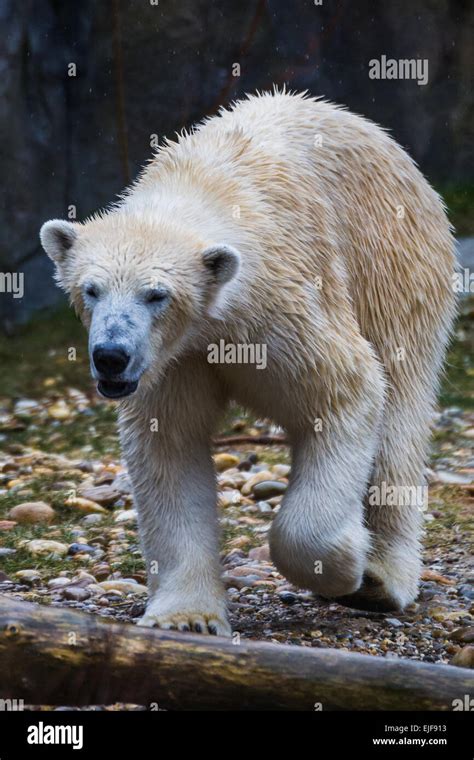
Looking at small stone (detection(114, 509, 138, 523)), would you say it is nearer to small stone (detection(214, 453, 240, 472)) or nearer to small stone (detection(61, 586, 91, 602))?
small stone (detection(214, 453, 240, 472))

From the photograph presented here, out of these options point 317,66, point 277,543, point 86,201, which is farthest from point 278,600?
point 317,66

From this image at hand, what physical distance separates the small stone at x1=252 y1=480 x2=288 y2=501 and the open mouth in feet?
8.84

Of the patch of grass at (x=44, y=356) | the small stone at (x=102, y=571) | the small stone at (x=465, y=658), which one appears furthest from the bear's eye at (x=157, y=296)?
the patch of grass at (x=44, y=356)

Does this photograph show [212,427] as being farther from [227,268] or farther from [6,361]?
[6,361]

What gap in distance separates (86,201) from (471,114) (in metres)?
3.34

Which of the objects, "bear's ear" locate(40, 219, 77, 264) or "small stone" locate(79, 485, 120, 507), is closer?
"bear's ear" locate(40, 219, 77, 264)

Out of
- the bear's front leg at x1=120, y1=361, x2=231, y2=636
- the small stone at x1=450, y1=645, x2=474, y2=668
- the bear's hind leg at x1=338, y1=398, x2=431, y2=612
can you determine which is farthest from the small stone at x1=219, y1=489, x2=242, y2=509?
the small stone at x1=450, y1=645, x2=474, y2=668

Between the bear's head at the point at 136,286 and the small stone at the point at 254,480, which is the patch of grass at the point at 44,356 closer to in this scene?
the small stone at the point at 254,480

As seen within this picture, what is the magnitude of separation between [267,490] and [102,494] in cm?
83

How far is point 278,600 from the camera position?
484 centimetres

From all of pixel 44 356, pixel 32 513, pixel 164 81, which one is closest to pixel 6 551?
pixel 32 513

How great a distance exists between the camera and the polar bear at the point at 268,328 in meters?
3.77

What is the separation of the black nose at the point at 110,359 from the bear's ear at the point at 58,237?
1.74 ft

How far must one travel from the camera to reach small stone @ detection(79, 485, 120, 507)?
621cm
